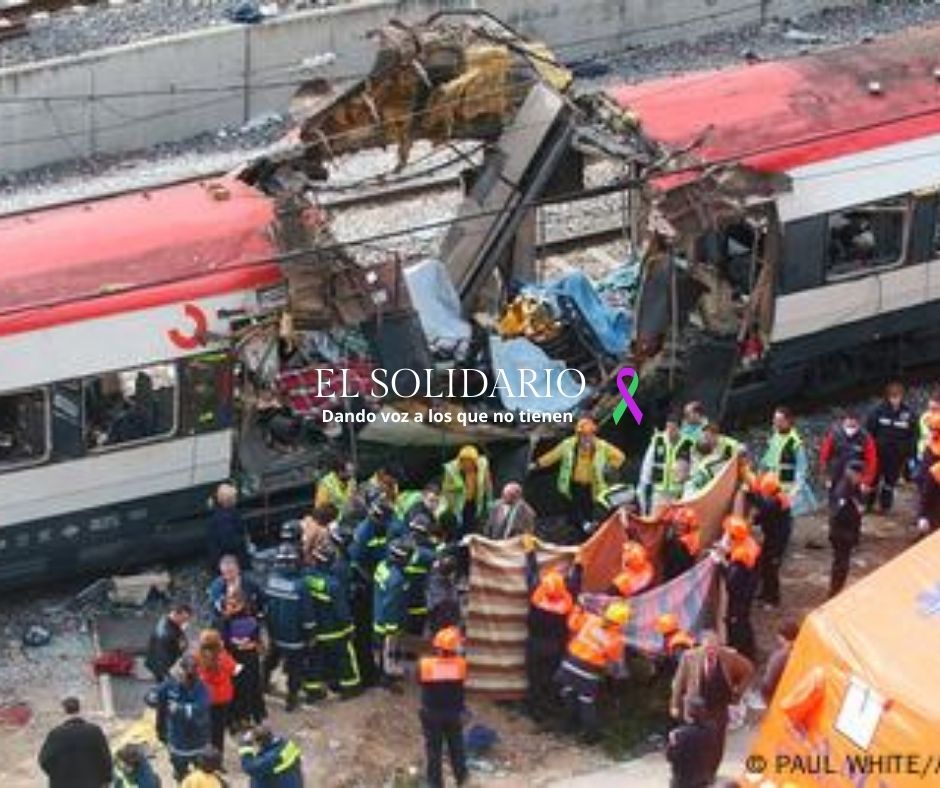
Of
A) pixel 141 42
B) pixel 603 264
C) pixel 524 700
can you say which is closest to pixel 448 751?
pixel 524 700

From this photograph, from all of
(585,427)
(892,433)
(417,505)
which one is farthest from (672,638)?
(892,433)

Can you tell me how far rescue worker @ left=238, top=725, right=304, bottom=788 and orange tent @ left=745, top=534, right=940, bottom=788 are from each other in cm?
267

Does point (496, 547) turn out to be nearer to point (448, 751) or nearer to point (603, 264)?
point (448, 751)

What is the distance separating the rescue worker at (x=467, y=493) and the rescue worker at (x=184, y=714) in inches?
123

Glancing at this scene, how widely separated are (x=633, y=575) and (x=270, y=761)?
10.6 ft

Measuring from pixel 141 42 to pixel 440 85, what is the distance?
26.6 ft

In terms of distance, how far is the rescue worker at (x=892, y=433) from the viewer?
1711 cm

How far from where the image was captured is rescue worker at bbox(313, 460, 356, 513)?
624 inches

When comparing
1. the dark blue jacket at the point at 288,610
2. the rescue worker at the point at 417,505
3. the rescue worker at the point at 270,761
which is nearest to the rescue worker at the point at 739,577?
the rescue worker at the point at 417,505

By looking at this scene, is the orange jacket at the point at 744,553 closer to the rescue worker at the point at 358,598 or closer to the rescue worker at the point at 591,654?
the rescue worker at the point at 591,654

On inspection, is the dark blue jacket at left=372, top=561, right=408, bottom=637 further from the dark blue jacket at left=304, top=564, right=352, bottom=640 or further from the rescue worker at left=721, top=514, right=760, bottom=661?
the rescue worker at left=721, top=514, right=760, bottom=661

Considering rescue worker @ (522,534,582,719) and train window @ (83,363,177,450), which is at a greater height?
train window @ (83,363,177,450)

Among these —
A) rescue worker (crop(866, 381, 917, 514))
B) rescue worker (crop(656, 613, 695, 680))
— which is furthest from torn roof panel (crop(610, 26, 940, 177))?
rescue worker (crop(656, 613, 695, 680))

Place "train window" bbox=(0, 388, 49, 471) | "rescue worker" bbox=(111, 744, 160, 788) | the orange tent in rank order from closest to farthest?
the orange tent
"rescue worker" bbox=(111, 744, 160, 788)
"train window" bbox=(0, 388, 49, 471)
